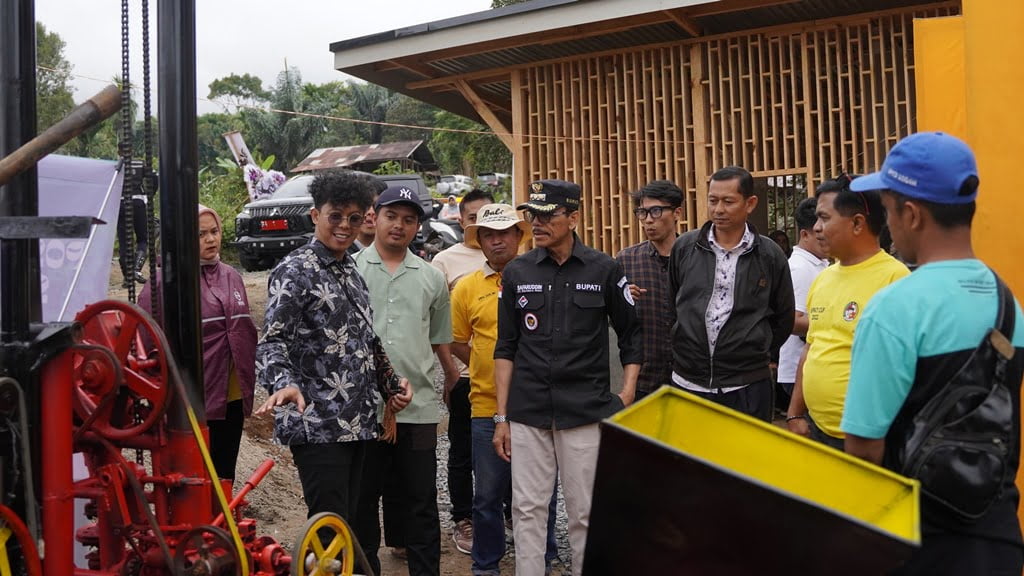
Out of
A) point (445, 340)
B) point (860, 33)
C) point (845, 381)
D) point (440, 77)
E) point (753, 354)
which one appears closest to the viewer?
point (845, 381)

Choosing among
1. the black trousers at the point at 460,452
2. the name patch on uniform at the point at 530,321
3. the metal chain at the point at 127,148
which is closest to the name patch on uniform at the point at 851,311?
the name patch on uniform at the point at 530,321

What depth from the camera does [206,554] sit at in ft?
10.2

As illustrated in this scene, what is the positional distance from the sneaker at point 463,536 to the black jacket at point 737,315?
6.76 feet

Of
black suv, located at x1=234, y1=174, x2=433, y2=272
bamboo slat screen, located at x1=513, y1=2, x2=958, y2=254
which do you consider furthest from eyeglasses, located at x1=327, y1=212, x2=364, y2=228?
black suv, located at x1=234, y1=174, x2=433, y2=272

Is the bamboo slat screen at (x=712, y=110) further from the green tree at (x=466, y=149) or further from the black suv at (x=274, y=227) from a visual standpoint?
the green tree at (x=466, y=149)

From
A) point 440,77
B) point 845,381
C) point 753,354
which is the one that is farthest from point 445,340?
point 440,77

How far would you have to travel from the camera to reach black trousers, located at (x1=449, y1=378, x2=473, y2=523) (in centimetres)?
632

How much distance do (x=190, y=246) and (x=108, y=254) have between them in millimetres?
2125

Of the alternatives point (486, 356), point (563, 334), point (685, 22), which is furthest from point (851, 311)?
point (685, 22)

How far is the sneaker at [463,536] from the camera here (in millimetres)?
6234

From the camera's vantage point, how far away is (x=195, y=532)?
10.1 ft

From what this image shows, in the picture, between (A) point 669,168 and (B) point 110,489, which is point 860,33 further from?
(B) point 110,489

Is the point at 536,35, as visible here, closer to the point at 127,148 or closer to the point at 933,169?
the point at 127,148

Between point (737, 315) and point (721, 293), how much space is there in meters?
0.15
